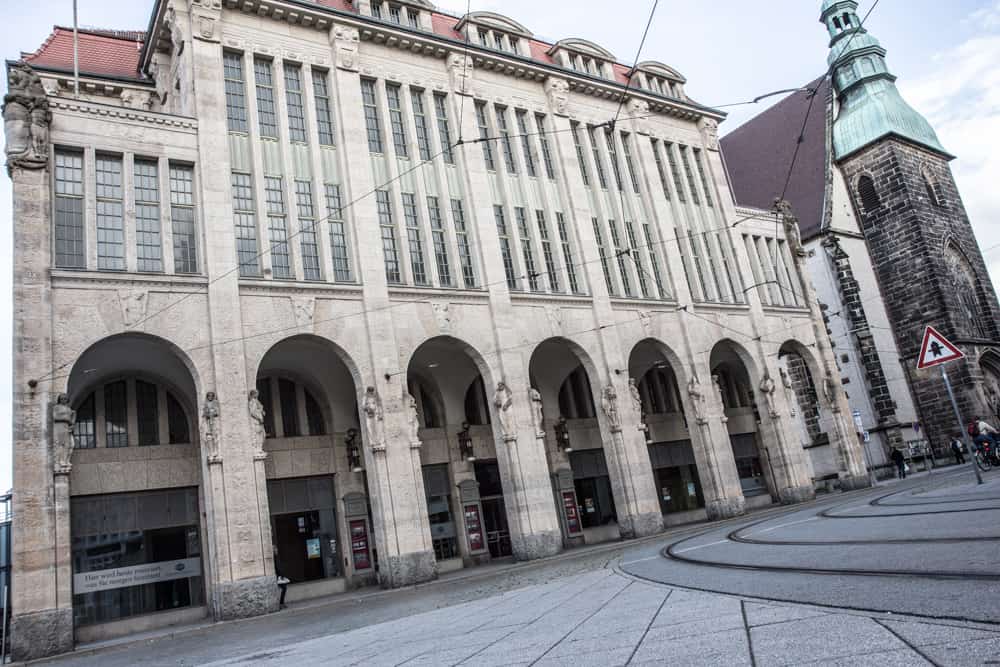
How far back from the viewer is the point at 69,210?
19.5 metres

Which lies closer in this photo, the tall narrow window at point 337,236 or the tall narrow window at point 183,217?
the tall narrow window at point 183,217

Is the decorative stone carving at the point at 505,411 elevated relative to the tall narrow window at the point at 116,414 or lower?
lower

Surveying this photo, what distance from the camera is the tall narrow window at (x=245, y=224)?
70.3 ft

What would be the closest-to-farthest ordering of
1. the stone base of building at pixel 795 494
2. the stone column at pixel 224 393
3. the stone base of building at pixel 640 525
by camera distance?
1. the stone column at pixel 224 393
2. the stone base of building at pixel 640 525
3. the stone base of building at pixel 795 494

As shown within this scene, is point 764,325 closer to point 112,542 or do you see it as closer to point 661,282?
point 661,282

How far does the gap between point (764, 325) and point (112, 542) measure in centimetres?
2739

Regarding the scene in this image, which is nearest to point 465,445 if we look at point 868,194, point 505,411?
point 505,411

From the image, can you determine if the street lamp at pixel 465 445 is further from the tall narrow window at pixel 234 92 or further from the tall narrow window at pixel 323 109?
the tall narrow window at pixel 234 92

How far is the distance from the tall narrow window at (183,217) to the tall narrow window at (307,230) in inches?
119

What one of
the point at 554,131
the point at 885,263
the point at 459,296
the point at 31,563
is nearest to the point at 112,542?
the point at 31,563

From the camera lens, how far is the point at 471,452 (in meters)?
27.1

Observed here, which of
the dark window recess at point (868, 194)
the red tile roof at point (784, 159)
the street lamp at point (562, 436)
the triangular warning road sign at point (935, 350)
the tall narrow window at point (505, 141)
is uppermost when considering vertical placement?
the red tile roof at point (784, 159)

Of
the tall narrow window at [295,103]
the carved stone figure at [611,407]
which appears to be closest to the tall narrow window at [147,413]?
the tall narrow window at [295,103]

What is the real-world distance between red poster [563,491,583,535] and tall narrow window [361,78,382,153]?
14.9 m
